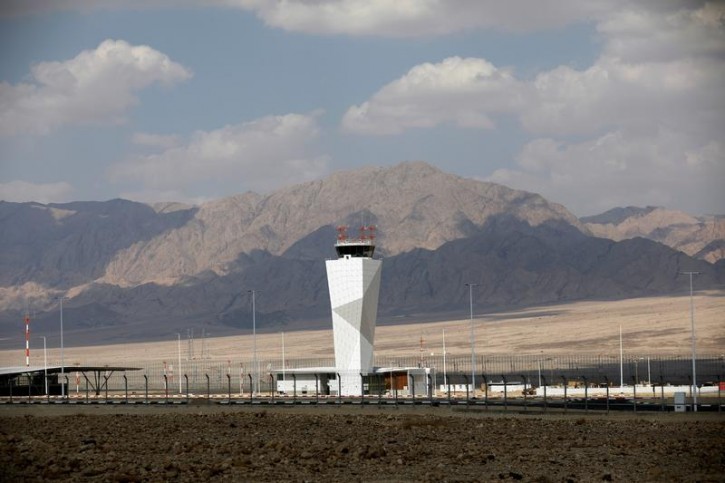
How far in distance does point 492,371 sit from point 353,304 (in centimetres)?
7164

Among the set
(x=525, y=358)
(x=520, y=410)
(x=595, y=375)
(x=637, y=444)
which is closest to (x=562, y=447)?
(x=637, y=444)

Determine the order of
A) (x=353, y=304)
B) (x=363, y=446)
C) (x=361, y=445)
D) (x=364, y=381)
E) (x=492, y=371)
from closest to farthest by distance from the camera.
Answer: (x=363, y=446) < (x=361, y=445) < (x=364, y=381) < (x=353, y=304) < (x=492, y=371)

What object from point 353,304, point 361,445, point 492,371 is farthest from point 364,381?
point 492,371

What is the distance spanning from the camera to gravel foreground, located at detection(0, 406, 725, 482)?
40906 mm

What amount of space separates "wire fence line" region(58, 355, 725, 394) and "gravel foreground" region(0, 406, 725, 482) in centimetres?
5165

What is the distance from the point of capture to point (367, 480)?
130 feet

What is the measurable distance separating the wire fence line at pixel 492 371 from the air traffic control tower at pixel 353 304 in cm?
1943

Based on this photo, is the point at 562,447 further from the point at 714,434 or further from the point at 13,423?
the point at 13,423

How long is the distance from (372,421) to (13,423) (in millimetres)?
17853

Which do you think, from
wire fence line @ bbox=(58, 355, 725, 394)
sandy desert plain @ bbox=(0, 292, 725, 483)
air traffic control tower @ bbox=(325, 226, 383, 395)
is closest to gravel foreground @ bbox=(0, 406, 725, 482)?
sandy desert plain @ bbox=(0, 292, 725, 483)

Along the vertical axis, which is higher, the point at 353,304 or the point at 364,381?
the point at 353,304

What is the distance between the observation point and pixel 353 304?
9788 cm

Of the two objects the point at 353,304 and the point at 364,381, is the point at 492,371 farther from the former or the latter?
the point at 353,304

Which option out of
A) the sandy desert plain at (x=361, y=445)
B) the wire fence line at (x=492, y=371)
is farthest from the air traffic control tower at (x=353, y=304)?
the sandy desert plain at (x=361, y=445)
